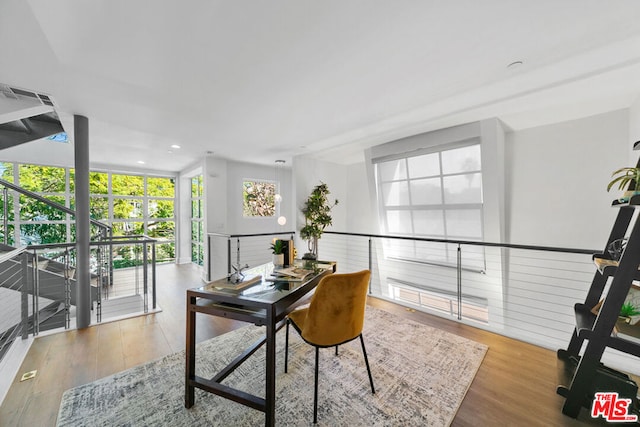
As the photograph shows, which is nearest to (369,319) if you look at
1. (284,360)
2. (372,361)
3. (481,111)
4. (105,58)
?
(372,361)

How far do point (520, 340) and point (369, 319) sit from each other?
61.6 inches

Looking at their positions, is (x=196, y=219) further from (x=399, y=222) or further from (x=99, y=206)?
(x=399, y=222)

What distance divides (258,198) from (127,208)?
11.3 feet

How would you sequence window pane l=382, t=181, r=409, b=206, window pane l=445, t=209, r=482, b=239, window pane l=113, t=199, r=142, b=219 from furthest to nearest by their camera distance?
window pane l=113, t=199, r=142, b=219 < window pane l=382, t=181, r=409, b=206 < window pane l=445, t=209, r=482, b=239

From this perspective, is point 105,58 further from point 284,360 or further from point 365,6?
point 284,360

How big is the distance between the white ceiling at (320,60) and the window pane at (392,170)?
4.24 feet

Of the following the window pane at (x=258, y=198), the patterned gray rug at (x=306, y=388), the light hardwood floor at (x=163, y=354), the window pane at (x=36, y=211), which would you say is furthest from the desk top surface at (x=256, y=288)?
the window pane at (x=36, y=211)

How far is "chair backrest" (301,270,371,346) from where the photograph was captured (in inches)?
60.8

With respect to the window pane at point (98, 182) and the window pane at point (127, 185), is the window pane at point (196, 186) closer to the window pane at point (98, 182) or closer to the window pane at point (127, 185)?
the window pane at point (127, 185)

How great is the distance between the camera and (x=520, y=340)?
252 cm

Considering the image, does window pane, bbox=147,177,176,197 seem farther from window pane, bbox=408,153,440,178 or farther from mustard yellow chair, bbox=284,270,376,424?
mustard yellow chair, bbox=284,270,376,424

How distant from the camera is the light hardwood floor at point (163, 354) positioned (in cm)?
160

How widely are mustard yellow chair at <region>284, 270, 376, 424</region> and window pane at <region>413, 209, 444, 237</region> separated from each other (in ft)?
10.6

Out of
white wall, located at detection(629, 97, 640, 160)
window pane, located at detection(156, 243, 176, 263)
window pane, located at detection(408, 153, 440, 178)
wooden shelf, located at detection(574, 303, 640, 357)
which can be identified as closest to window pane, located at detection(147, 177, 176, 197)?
window pane, located at detection(156, 243, 176, 263)
